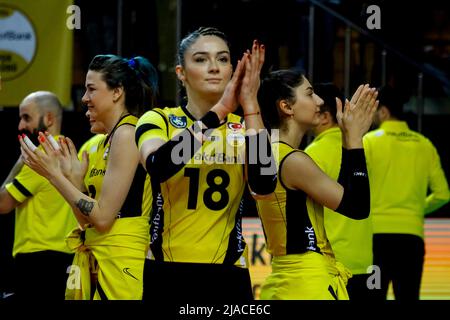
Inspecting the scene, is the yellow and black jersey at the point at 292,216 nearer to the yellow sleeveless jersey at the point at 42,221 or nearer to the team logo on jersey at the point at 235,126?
the team logo on jersey at the point at 235,126

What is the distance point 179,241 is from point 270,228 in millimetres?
486

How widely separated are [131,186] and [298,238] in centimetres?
76

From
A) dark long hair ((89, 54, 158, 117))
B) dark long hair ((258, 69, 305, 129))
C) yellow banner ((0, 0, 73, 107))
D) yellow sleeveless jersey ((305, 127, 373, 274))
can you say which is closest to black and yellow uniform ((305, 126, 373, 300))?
yellow sleeveless jersey ((305, 127, 373, 274))

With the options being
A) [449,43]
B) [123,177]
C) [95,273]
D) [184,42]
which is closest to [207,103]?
[184,42]

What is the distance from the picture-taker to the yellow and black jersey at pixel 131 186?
14.2 ft

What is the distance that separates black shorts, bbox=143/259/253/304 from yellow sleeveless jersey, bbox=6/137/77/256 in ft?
8.08

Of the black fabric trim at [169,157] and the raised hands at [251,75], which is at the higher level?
the raised hands at [251,75]

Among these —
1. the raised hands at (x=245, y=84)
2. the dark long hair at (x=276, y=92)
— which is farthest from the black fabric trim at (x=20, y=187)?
the raised hands at (x=245, y=84)

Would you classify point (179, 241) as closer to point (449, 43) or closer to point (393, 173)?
point (393, 173)

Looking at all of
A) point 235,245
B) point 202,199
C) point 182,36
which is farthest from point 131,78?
point 182,36

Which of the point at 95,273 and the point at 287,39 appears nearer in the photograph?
the point at 95,273

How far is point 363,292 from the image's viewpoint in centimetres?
603

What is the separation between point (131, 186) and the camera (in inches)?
171

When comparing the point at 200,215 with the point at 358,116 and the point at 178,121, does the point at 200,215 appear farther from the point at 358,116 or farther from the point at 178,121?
the point at 358,116
